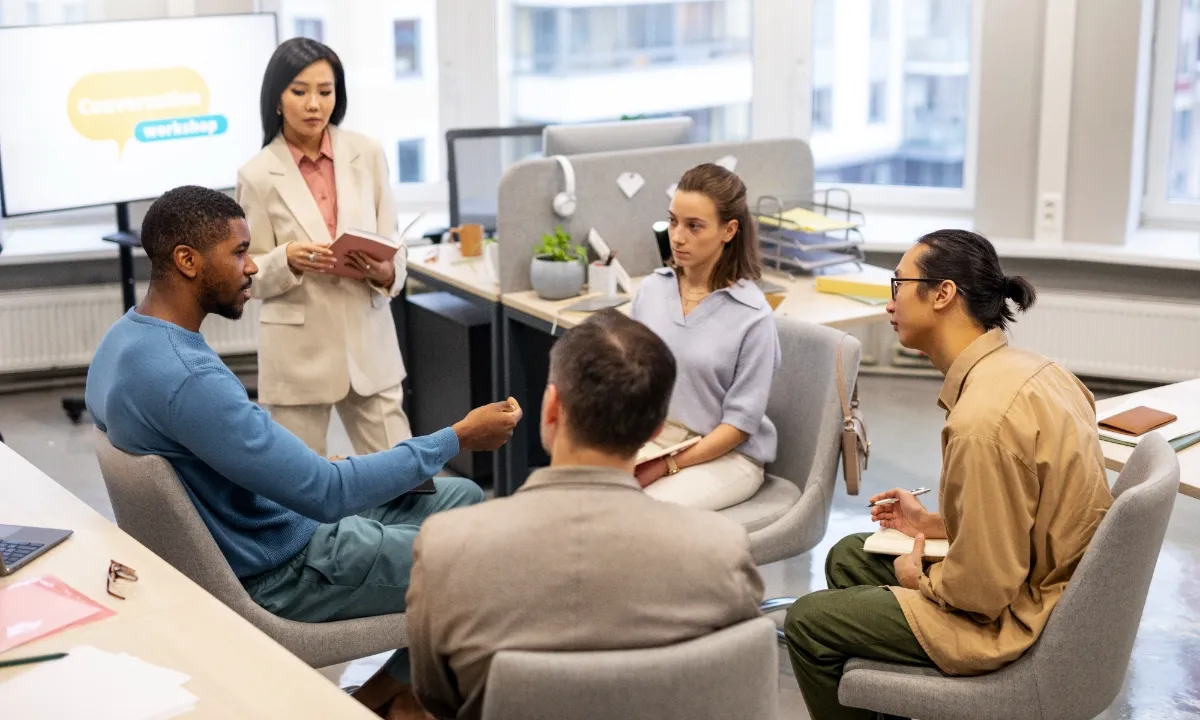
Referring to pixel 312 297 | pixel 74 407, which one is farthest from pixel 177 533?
pixel 74 407

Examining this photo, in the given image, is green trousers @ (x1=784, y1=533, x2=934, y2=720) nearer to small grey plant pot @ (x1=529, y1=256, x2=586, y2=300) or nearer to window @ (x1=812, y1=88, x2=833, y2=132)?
small grey plant pot @ (x1=529, y1=256, x2=586, y2=300)

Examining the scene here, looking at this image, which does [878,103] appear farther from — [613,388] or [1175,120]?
[613,388]

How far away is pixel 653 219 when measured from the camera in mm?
4066

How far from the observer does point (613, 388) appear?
1.68 m

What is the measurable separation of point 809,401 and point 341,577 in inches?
44.5

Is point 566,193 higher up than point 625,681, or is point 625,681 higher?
point 566,193

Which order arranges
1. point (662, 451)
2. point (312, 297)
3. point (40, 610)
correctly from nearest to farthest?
point (40, 610)
point (662, 451)
point (312, 297)

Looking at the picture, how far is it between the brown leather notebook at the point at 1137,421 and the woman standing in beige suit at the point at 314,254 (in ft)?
5.59

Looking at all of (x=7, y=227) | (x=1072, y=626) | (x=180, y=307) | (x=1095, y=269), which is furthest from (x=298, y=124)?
(x=1095, y=269)

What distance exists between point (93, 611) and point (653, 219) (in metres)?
2.43

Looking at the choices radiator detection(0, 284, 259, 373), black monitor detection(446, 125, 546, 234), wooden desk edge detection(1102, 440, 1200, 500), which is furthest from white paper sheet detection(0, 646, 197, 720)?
radiator detection(0, 284, 259, 373)

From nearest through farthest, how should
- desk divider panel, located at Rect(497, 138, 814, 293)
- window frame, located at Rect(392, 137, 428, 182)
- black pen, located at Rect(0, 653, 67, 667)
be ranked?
black pen, located at Rect(0, 653, 67, 667), desk divider panel, located at Rect(497, 138, 814, 293), window frame, located at Rect(392, 137, 428, 182)

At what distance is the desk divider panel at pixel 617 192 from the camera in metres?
3.82

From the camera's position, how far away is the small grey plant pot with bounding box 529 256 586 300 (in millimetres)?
3734
